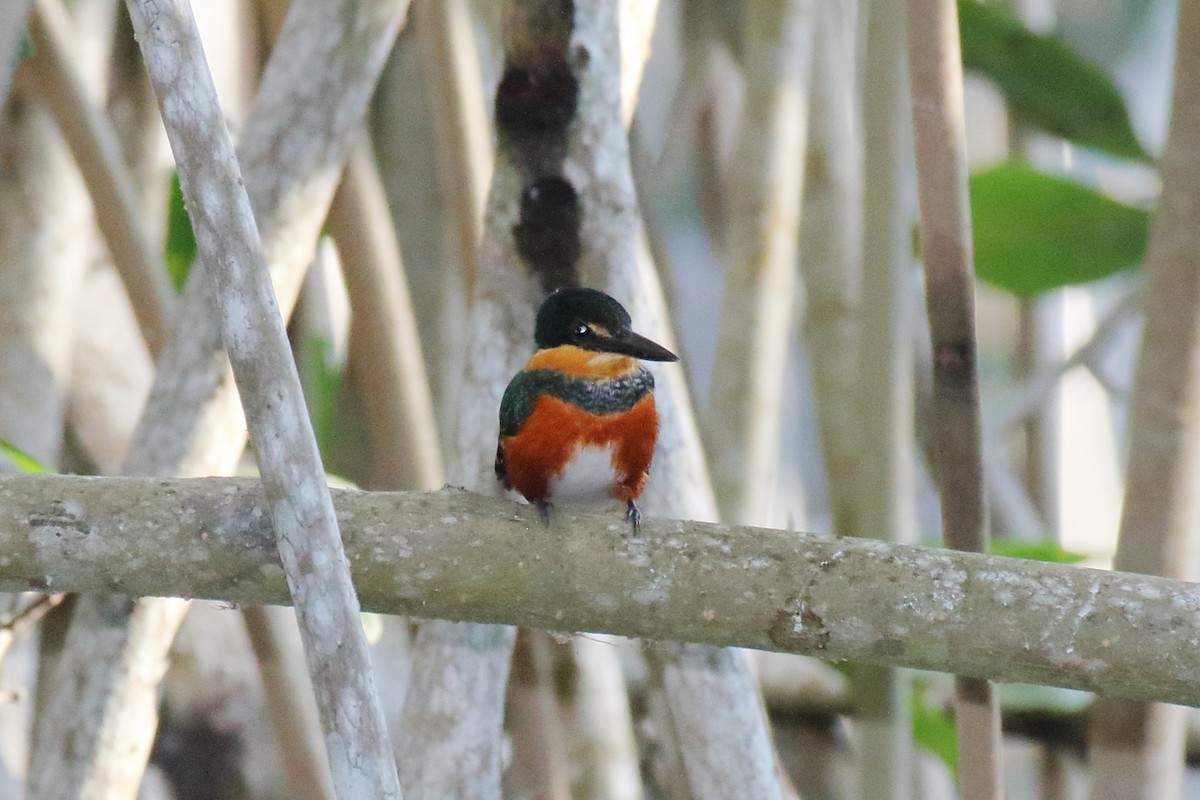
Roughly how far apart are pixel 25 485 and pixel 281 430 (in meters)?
0.32

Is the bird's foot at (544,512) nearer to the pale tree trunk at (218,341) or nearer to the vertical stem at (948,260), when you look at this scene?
the vertical stem at (948,260)

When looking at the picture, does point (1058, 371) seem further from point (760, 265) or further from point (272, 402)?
point (272, 402)

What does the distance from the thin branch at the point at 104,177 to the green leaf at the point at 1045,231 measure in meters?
1.33

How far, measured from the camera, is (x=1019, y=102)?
2.67 m

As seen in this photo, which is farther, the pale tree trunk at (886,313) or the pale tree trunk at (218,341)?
the pale tree trunk at (886,313)

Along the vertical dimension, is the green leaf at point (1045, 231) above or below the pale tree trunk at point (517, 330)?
above

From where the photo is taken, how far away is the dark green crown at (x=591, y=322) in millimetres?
1424

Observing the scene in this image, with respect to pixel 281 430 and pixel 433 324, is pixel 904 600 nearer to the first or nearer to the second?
pixel 281 430

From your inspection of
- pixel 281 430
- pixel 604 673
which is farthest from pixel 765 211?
pixel 281 430

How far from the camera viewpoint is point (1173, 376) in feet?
4.66

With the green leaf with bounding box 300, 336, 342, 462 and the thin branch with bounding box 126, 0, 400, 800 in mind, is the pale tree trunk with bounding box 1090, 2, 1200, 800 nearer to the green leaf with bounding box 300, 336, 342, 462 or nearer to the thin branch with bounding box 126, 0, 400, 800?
the thin branch with bounding box 126, 0, 400, 800

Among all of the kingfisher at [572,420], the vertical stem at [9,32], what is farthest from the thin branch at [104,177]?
the kingfisher at [572,420]

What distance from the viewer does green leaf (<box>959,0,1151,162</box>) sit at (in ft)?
8.11

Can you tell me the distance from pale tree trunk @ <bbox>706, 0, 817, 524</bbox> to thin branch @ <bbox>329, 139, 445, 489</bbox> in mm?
614
